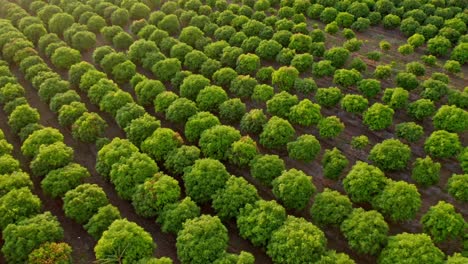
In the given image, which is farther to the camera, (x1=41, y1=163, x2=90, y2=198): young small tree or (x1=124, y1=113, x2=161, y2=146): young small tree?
(x1=124, y1=113, x2=161, y2=146): young small tree

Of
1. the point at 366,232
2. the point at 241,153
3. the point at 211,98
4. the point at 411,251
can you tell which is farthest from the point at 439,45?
the point at 411,251

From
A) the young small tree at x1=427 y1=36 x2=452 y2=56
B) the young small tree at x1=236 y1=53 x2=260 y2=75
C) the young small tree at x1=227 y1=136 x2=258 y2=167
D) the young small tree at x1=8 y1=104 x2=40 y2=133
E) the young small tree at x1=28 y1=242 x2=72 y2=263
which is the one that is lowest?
the young small tree at x1=28 y1=242 x2=72 y2=263

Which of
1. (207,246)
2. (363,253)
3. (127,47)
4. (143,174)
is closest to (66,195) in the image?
(143,174)

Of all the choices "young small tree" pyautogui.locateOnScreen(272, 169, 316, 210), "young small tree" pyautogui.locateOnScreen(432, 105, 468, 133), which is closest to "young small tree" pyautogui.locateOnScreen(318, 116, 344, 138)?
"young small tree" pyautogui.locateOnScreen(272, 169, 316, 210)

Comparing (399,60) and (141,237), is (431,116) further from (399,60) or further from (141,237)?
(141,237)

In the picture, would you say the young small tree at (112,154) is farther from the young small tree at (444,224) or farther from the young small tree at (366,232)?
the young small tree at (444,224)

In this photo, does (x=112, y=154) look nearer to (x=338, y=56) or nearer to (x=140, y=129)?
(x=140, y=129)

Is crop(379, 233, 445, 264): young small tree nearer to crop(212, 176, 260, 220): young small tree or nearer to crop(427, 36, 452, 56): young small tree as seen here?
crop(212, 176, 260, 220): young small tree
